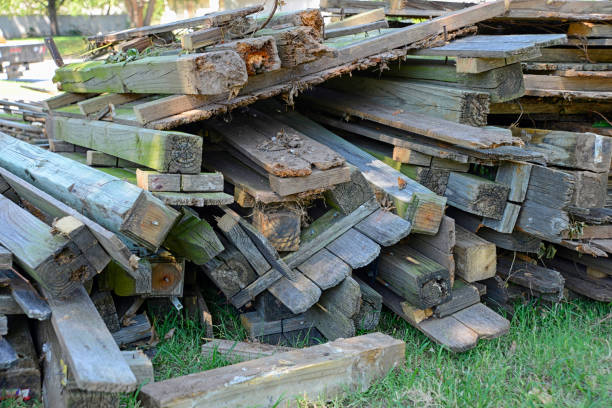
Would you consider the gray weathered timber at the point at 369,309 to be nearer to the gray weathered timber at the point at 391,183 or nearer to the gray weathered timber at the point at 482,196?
the gray weathered timber at the point at 391,183

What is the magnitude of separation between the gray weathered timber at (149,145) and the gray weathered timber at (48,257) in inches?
29.5

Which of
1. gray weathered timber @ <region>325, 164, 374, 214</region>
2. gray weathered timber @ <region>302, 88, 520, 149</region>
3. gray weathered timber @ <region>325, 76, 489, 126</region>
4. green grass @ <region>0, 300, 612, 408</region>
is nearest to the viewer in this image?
green grass @ <region>0, 300, 612, 408</region>

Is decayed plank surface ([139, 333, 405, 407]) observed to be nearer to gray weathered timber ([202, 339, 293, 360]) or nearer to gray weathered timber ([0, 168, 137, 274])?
gray weathered timber ([202, 339, 293, 360])

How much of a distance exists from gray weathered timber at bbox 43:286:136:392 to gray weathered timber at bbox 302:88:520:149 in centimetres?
250

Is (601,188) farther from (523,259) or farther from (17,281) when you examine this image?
(17,281)

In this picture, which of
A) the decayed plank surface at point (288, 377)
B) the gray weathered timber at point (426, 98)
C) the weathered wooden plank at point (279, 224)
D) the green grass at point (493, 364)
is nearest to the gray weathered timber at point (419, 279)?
the green grass at point (493, 364)

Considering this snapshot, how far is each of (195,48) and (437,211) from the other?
1.91 m

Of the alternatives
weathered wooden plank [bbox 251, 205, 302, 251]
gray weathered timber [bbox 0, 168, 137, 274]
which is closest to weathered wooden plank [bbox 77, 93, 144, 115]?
gray weathered timber [bbox 0, 168, 137, 274]

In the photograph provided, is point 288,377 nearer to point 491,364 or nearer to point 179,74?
point 491,364

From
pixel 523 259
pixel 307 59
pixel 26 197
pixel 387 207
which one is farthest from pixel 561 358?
pixel 26 197

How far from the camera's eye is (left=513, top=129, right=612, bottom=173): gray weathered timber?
148 inches

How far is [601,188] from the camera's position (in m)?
3.77

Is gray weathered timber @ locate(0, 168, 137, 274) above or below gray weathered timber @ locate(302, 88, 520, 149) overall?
below

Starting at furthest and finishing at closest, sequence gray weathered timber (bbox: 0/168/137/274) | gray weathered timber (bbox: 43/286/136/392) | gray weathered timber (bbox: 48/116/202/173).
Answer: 1. gray weathered timber (bbox: 48/116/202/173)
2. gray weathered timber (bbox: 0/168/137/274)
3. gray weathered timber (bbox: 43/286/136/392)
